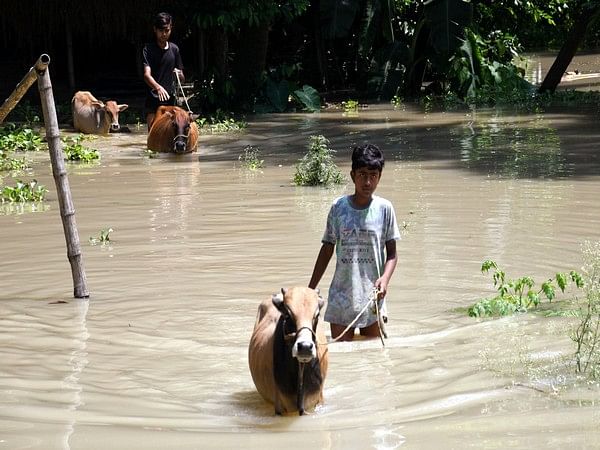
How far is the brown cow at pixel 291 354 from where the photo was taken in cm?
478

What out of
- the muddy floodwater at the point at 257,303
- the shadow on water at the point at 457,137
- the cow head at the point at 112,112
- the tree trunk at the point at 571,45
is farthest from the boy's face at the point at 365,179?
the tree trunk at the point at 571,45

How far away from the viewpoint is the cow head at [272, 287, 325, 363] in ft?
15.0

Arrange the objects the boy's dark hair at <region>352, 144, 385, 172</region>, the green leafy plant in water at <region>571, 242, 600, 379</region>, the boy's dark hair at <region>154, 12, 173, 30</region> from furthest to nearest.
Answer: the boy's dark hair at <region>154, 12, 173, 30</region> < the boy's dark hair at <region>352, 144, 385, 172</region> < the green leafy plant in water at <region>571, 242, 600, 379</region>

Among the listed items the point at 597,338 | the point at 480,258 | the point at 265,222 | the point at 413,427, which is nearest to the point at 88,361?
the point at 413,427

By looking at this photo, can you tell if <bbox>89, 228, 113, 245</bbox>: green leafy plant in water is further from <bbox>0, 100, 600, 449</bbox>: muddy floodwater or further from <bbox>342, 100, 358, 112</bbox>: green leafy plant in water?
<bbox>342, 100, 358, 112</bbox>: green leafy plant in water

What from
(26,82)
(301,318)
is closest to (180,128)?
(26,82)

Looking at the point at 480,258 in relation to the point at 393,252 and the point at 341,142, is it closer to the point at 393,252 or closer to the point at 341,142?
the point at 393,252

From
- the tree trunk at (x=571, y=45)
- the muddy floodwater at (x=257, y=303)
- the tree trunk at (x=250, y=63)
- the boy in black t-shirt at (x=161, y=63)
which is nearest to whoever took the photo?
the muddy floodwater at (x=257, y=303)

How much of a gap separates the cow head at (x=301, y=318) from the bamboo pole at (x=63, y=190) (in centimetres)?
311

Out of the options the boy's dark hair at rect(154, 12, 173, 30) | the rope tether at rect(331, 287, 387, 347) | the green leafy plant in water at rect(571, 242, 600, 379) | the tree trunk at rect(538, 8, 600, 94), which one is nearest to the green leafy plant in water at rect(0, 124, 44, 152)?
the boy's dark hair at rect(154, 12, 173, 30)

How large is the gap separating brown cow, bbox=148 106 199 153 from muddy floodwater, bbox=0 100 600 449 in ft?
0.93

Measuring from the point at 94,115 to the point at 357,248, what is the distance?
11943mm

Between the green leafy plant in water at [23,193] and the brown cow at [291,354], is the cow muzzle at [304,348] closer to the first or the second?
the brown cow at [291,354]

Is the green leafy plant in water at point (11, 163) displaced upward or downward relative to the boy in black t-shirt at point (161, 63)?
downward
